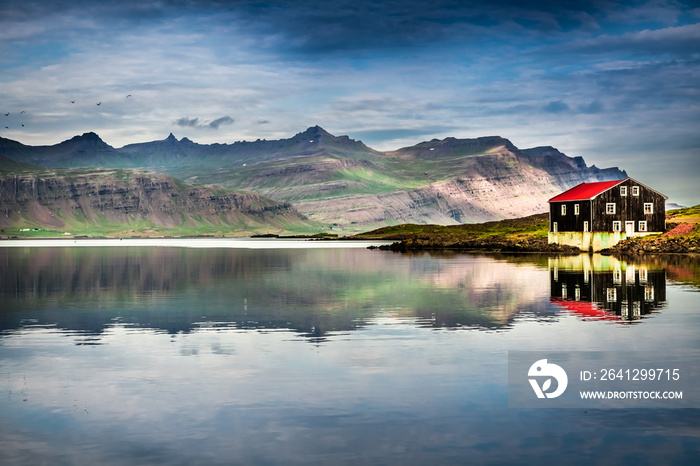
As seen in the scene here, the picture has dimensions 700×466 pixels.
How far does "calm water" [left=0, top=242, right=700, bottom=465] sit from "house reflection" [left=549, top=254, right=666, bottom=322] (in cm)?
33

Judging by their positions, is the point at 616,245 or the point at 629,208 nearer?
the point at 616,245

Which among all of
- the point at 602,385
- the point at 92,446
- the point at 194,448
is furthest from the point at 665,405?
the point at 92,446

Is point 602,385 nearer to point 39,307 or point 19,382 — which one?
point 19,382

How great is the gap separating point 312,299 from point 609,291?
1869 cm

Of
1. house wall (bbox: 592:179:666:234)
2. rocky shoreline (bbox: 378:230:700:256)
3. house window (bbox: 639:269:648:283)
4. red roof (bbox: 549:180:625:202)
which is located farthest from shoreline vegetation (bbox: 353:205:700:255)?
house window (bbox: 639:269:648:283)

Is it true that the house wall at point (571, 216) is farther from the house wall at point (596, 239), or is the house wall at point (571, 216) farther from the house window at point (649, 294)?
the house window at point (649, 294)

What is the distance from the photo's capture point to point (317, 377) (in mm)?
22141

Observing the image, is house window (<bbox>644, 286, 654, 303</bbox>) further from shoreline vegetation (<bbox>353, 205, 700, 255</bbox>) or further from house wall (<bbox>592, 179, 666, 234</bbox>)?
house wall (<bbox>592, 179, 666, 234</bbox>)

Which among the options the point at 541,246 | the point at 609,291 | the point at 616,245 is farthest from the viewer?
the point at 541,246

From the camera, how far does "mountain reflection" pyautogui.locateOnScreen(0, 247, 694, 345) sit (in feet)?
114

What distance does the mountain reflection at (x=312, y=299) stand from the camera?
34.6 m

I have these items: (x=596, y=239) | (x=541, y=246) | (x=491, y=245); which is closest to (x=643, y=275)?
(x=596, y=239)

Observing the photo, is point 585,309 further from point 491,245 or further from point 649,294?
point 491,245

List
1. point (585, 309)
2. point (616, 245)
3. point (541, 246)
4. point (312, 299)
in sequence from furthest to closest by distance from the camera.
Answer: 1. point (541, 246)
2. point (616, 245)
3. point (312, 299)
4. point (585, 309)
